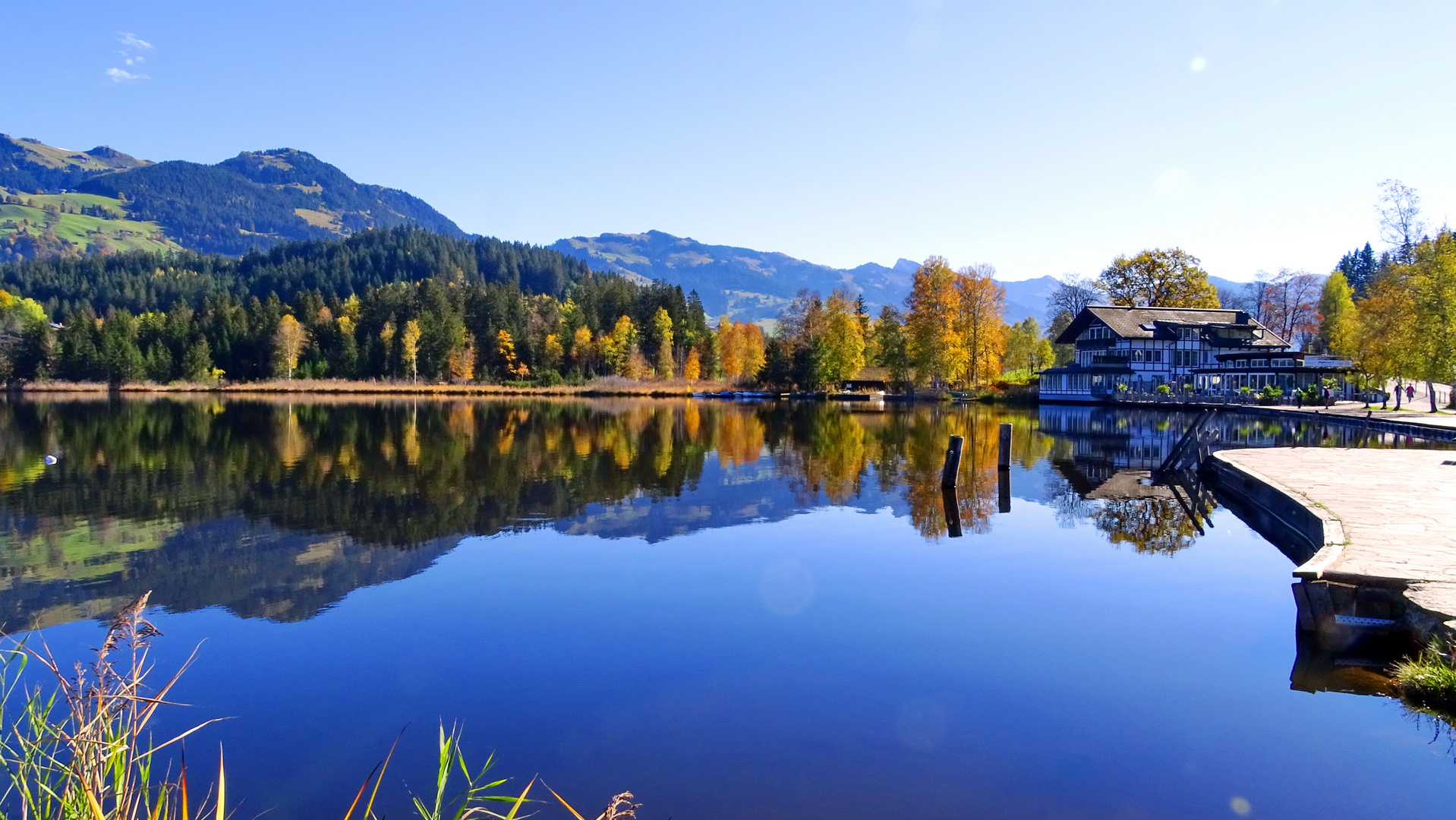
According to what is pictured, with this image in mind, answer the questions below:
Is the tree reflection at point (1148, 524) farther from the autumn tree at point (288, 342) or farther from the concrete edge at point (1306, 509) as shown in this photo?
the autumn tree at point (288, 342)

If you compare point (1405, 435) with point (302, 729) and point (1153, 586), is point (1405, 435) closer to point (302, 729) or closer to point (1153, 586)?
point (1153, 586)

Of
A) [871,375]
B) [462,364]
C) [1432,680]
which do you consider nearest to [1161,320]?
[871,375]

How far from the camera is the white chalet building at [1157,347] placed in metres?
70.6

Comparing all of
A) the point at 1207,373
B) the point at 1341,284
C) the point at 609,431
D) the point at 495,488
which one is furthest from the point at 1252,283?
the point at 495,488

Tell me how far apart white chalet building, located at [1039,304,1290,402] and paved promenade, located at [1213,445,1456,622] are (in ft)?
160

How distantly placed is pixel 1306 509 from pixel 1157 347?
209 ft

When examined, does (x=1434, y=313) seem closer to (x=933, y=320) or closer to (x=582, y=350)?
(x=933, y=320)

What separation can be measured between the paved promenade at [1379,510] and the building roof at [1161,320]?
49289 millimetres

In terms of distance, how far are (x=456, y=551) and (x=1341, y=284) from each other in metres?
106

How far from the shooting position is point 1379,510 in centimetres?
1388

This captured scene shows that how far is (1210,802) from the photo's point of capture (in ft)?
20.7

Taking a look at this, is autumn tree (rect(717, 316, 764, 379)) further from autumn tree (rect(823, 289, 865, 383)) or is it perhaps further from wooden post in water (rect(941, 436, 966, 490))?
wooden post in water (rect(941, 436, 966, 490))

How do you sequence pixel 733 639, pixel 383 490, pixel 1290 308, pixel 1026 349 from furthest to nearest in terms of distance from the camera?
1. pixel 1290 308
2. pixel 1026 349
3. pixel 383 490
4. pixel 733 639

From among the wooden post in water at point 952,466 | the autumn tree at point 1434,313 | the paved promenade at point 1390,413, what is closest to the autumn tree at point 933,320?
the paved promenade at point 1390,413
